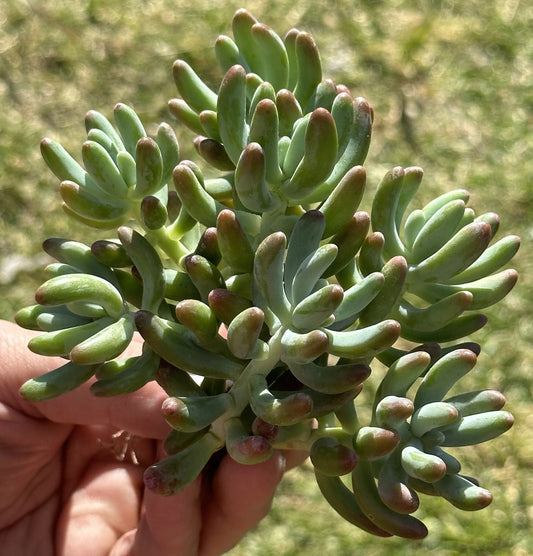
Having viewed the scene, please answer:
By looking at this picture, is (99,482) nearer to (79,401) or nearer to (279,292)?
(79,401)

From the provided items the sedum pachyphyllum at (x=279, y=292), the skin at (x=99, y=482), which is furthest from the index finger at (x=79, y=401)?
the sedum pachyphyllum at (x=279, y=292)

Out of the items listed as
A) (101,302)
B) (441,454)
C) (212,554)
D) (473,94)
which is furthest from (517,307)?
(101,302)

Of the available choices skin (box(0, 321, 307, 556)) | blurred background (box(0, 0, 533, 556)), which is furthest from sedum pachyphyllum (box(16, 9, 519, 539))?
blurred background (box(0, 0, 533, 556))

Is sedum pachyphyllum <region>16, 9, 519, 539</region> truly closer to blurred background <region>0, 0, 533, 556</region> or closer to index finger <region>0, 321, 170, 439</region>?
index finger <region>0, 321, 170, 439</region>

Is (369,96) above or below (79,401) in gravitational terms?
above

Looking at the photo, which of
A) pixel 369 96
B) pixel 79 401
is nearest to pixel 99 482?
pixel 79 401

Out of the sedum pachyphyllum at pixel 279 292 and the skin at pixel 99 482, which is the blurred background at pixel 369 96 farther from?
the sedum pachyphyllum at pixel 279 292

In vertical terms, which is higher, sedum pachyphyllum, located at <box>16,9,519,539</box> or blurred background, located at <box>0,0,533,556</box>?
blurred background, located at <box>0,0,533,556</box>

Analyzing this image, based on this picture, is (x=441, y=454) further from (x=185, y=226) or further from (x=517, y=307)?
(x=517, y=307)
